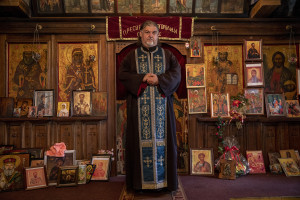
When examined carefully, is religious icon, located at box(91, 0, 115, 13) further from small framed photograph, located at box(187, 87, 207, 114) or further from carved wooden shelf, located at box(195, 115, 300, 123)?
carved wooden shelf, located at box(195, 115, 300, 123)

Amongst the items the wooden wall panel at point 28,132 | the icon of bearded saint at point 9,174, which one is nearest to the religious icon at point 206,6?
the wooden wall panel at point 28,132

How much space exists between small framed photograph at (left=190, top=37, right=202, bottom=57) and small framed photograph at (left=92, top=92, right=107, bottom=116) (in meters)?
2.05

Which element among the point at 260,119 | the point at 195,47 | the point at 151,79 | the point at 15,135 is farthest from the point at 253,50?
the point at 15,135

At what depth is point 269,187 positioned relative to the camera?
3.88 metres

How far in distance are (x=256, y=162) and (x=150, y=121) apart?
2.64m

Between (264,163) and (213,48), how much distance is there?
8.82 feet

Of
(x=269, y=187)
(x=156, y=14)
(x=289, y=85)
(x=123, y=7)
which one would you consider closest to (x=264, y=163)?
(x=269, y=187)

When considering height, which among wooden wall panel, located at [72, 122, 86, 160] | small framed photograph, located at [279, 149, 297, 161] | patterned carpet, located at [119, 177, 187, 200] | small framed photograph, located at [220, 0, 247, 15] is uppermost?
small framed photograph, located at [220, 0, 247, 15]

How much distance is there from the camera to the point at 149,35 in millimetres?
3664

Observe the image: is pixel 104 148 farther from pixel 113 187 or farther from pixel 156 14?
pixel 156 14

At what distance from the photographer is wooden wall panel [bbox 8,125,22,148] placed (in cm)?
491

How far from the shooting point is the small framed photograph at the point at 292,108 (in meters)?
5.02

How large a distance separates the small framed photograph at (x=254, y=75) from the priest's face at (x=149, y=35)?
95.6 inches

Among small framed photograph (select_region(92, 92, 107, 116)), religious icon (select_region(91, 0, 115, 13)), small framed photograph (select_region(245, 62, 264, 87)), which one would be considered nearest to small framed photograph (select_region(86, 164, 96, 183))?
small framed photograph (select_region(92, 92, 107, 116))
